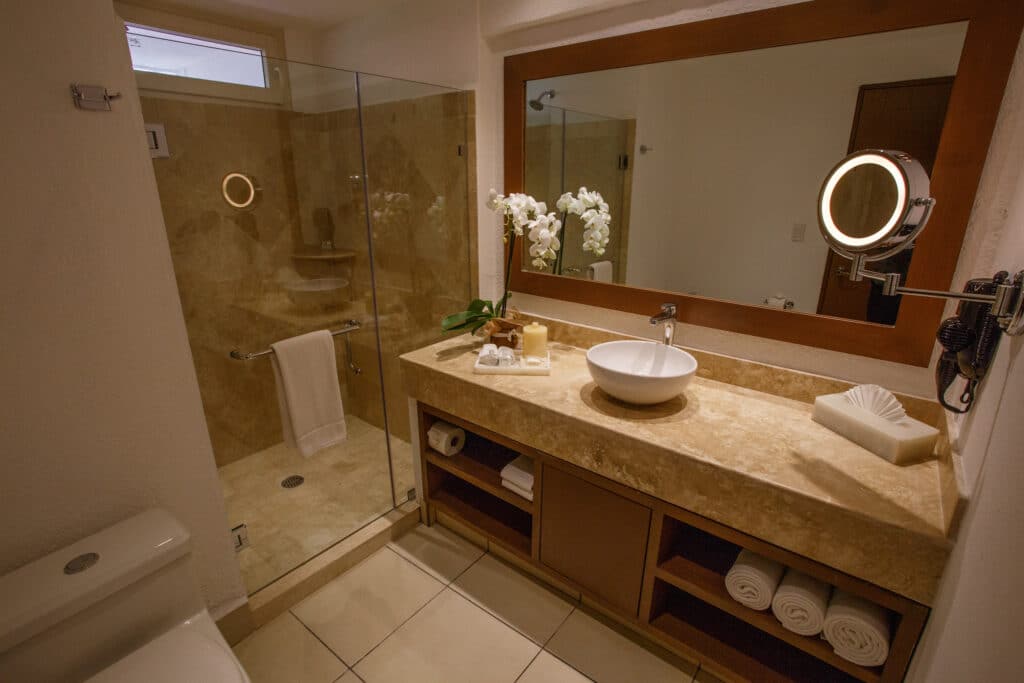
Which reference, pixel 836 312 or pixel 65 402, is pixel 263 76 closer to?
pixel 65 402

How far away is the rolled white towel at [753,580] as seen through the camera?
4.07 feet

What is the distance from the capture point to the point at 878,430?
3.94 ft

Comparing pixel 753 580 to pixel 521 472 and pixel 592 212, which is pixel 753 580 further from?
pixel 592 212

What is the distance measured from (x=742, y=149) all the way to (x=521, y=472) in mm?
1289

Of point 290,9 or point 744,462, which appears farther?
point 290,9

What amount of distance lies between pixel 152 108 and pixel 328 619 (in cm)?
190

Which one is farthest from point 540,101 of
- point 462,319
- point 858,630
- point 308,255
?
point 858,630

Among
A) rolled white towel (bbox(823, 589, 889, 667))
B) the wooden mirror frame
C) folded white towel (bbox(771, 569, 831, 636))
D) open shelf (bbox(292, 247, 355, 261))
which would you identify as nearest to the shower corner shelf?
open shelf (bbox(292, 247, 355, 261))

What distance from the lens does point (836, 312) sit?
4.61 feet

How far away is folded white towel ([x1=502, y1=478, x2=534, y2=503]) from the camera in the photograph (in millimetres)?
1695

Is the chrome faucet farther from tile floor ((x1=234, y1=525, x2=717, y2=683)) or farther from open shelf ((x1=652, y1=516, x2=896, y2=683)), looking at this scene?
tile floor ((x1=234, y1=525, x2=717, y2=683))

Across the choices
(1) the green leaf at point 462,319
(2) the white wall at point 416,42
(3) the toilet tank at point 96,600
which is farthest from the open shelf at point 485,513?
(2) the white wall at point 416,42

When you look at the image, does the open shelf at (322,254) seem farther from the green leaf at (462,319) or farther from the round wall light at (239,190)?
the green leaf at (462,319)

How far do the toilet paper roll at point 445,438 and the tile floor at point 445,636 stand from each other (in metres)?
0.47
